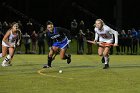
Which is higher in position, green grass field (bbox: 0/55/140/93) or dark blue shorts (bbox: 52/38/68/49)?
dark blue shorts (bbox: 52/38/68/49)

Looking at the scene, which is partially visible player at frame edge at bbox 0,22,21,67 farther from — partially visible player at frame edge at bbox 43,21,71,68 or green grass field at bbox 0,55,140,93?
partially visible player at frame edge at bbox 43,21,71,68

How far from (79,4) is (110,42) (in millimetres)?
28098

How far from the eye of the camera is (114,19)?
48.2 meters

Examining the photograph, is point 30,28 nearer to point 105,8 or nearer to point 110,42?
point 110,42

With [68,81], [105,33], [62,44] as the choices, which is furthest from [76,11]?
[68,81]

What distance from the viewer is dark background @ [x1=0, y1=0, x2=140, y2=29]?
46969 millimetres

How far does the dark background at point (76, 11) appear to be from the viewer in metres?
47.0

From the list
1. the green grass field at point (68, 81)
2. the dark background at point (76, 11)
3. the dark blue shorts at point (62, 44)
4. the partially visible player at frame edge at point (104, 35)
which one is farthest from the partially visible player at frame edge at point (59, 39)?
the dark background at point (76, 11)

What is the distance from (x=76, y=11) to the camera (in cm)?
4759

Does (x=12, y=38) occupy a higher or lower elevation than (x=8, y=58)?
higher

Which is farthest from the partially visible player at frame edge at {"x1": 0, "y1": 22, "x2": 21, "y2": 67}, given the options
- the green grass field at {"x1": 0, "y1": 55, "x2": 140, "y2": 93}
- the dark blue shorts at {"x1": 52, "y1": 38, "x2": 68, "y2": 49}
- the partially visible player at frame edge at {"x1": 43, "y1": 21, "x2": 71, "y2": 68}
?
the dark blue shorts at {"x1": 52, "y1": 38, "x2": 68, "y2": 49}

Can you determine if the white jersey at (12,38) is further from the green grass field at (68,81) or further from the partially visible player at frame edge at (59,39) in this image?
the partially visible player at frame edge at (59,39)

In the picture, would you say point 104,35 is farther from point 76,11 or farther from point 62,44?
point 76,11

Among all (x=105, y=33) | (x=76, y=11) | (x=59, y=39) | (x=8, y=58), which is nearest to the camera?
(x=59, y=39)
